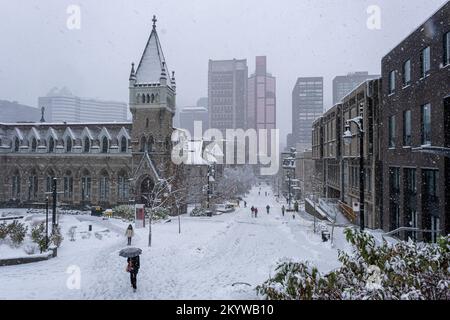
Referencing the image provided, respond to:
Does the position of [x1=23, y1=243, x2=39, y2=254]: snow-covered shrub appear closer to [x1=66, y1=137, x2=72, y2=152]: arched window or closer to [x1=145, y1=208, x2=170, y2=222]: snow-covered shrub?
[x1=145, y1=208, x2=170, y2=222]: snow-covered shrub

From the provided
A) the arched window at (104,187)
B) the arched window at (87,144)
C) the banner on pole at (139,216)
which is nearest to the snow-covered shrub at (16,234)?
the banner on pole at (139,216)

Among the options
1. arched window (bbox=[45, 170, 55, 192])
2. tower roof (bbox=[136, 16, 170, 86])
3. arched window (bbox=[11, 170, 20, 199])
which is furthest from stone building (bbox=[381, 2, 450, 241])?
arched window (bbox=[11, 170, 20, 199])

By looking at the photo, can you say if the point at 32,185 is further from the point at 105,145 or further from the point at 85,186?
the point at 105,145

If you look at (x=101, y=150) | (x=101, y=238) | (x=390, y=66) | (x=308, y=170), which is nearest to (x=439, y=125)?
(x=390, y=66)

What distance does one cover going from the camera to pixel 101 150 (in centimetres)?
4391

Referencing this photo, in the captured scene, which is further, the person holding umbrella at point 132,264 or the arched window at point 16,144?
the arched window at point 16,144

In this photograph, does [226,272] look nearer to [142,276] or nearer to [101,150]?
[142,276]

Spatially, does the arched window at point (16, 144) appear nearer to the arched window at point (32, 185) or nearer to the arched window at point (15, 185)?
the arched window at point (15, 185)

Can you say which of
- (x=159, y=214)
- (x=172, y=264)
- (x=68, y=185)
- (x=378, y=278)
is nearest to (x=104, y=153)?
(x=68, y=185)

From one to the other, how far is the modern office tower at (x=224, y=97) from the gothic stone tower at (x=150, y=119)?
13500 cm

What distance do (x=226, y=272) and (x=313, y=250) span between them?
22.2 ft

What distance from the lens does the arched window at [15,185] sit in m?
45.8

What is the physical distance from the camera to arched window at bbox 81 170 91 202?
4378 centimetres
